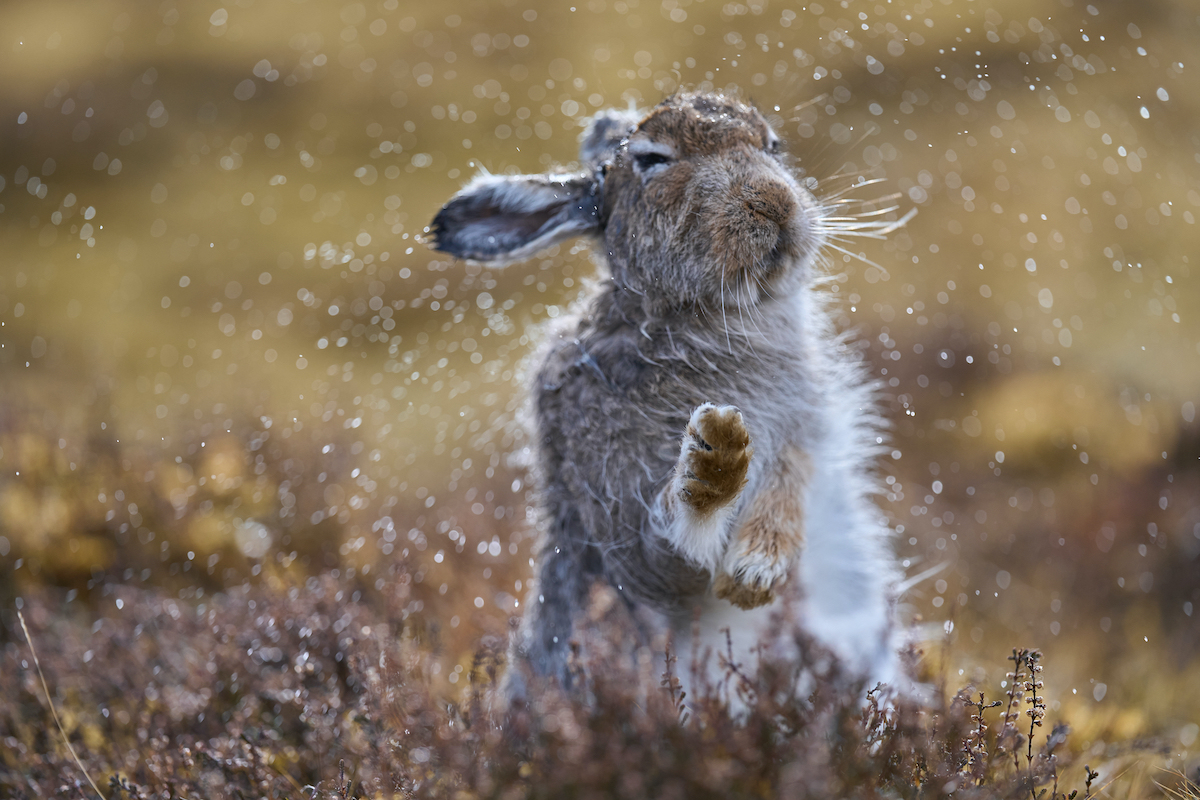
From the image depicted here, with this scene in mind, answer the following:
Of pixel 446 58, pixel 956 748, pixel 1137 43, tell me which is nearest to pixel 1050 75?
pixel 1137 43

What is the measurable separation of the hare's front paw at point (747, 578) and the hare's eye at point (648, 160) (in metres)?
1.45

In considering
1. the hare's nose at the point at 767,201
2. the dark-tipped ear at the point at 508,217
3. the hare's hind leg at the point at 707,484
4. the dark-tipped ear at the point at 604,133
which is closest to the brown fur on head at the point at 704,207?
the hare's nose at the point at 767,201

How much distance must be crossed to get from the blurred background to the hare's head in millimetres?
445

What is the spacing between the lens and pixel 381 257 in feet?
35.6

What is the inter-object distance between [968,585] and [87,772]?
5.68m

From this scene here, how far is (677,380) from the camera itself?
3510 mm

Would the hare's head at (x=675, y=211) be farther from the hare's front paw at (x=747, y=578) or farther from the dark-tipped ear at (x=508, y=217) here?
the hare's front paw at (x=747, y=578)

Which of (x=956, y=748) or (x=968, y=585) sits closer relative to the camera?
(x=956, y=748)

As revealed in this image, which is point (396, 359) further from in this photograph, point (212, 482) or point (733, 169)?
point (733, 169)

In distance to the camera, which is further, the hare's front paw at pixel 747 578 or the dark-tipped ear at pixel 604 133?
the dark-tipped ear at pixel 604 133

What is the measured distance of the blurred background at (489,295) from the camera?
6.20m

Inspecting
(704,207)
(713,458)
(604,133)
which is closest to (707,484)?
→ (713,458)

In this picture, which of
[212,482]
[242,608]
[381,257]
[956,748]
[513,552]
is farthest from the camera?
[381,257]

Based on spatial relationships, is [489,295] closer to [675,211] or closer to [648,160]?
[648,160]
